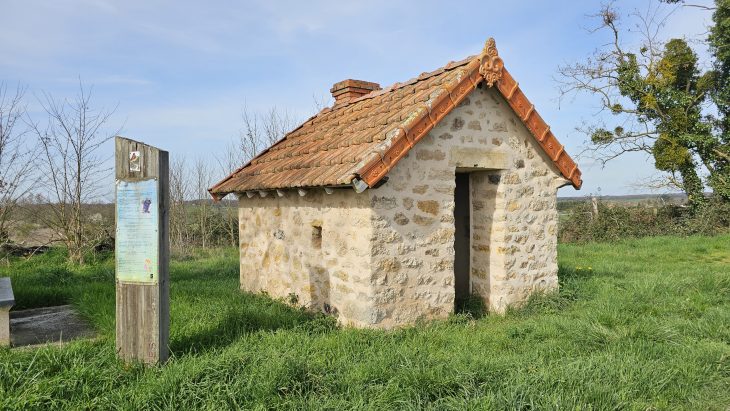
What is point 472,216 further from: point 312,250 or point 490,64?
point 312,250

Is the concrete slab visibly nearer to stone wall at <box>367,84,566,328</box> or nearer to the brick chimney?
stone wall at <box>367,84,566,328</box>

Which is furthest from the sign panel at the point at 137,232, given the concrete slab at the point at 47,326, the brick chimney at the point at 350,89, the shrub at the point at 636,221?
the shrub at the point at 636,221

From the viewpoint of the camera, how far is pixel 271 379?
380 centimetres

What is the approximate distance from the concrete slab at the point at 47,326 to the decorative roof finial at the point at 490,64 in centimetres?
561

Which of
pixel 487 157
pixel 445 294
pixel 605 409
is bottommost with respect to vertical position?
pixel 605 409

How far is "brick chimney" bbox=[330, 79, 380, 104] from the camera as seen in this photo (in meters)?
9.45

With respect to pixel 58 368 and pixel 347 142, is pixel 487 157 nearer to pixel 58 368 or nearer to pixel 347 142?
pixel 347 142

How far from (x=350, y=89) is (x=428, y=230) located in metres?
4.39

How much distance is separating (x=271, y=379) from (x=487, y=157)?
417 centimetres

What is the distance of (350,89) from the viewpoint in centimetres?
946

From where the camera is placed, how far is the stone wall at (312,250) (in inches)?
226

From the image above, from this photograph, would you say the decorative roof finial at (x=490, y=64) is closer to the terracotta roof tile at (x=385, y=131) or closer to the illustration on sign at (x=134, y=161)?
the terracotta roof tile at (x=385, y=131)

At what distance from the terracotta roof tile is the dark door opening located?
136 cm

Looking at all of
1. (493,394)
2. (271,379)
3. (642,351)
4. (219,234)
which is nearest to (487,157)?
(642,351)
